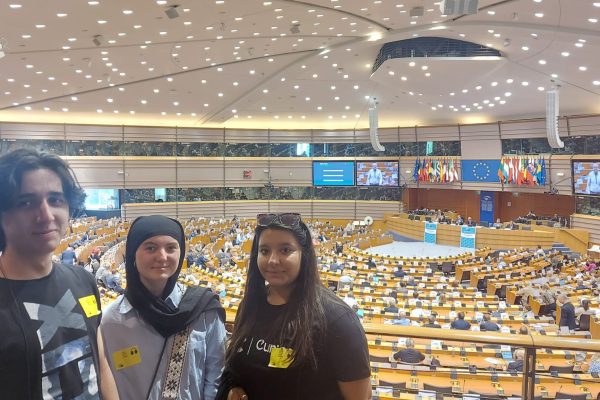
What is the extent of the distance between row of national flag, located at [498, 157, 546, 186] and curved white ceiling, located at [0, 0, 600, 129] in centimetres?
277

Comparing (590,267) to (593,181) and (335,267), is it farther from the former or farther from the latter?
(335,267)

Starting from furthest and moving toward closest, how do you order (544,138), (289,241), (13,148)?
(544,138) → (289,241) → (13,148)

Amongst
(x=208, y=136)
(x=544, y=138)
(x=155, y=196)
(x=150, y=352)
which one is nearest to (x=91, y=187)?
(x=155, y=196)

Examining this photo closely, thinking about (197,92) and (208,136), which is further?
(208,136)

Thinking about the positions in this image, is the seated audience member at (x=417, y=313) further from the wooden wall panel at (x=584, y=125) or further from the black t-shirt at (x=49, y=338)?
the wooden wall panel at (x=584, y=125)

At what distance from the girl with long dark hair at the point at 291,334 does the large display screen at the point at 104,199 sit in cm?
3153

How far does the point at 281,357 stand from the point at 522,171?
28.9 meters

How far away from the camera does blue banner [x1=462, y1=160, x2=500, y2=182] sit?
29.7 metres

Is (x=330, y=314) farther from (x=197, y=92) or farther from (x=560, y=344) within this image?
(x=197, y=92)

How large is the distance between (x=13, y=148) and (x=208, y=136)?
108 ft

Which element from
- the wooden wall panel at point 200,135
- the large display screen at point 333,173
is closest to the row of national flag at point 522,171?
the large display screen at point 333,173

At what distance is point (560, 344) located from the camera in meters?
2.29

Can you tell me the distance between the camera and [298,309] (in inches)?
82.1

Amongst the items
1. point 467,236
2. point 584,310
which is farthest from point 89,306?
point 467,236
